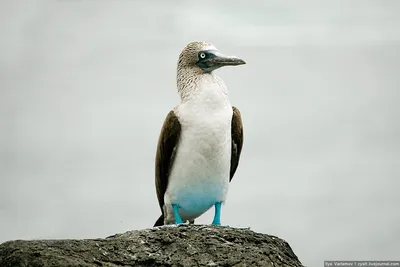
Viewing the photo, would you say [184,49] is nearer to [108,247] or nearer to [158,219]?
[158,219]

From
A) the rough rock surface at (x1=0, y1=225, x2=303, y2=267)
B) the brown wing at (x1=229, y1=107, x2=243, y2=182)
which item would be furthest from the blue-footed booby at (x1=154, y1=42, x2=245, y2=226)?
the rough rock surface at (x1=0, y1=225, x2=303, y2=267)

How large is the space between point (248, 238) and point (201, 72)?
117 inches

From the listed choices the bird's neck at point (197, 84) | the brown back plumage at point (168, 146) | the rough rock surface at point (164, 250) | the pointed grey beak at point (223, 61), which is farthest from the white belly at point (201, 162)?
the rough rock surface at point (164, 250)

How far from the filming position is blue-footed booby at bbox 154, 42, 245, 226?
435 inches

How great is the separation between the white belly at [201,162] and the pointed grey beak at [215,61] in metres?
0.65

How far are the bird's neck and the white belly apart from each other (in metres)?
0.27

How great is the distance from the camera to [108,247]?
28.8 feet

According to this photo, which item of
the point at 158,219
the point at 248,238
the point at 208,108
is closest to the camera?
the point at 248,238

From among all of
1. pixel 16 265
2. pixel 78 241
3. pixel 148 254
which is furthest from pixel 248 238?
pixel 16 265

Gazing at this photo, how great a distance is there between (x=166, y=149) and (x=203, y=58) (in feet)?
4.70

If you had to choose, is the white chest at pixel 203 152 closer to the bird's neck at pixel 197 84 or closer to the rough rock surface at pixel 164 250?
the bird's neck at pixel 197 84

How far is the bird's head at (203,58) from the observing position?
11312 mm

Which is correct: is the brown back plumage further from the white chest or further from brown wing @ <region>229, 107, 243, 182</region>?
the white chest

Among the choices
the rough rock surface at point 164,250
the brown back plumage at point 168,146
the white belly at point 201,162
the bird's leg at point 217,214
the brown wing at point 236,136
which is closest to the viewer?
the rough rock surface at point 164,250
